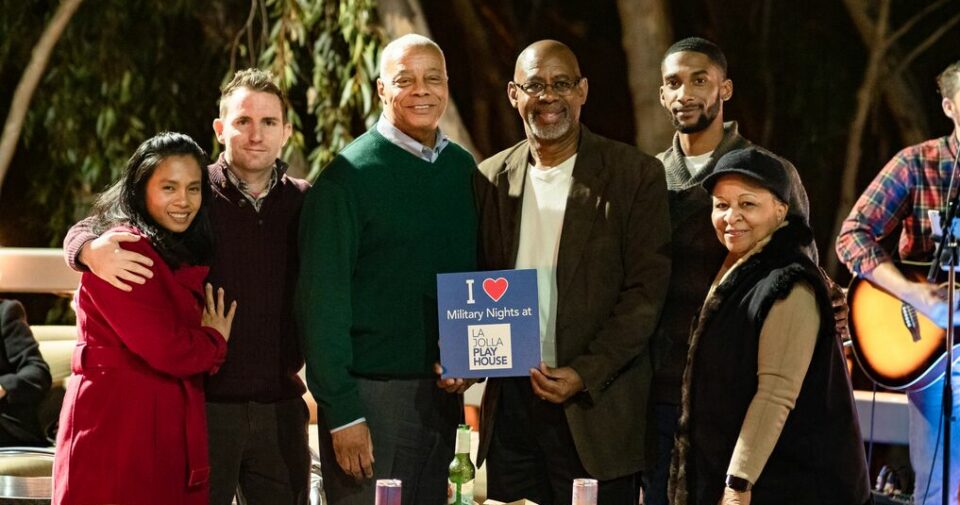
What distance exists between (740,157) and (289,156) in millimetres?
4778

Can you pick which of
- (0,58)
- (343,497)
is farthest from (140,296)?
(0,58)

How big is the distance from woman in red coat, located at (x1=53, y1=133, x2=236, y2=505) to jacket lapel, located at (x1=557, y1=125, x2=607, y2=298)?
1.00m

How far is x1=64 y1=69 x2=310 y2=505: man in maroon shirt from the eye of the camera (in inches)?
158

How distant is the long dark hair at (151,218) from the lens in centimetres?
385

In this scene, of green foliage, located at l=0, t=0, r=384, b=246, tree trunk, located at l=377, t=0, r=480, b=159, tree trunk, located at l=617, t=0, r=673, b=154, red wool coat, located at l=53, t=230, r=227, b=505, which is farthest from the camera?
green foliage, located at l=0, t=0, r=384, b=246

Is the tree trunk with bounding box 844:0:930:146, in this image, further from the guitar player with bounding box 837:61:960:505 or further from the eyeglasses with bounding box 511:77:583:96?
the eyeglasses with bounding box 511:77:583:96

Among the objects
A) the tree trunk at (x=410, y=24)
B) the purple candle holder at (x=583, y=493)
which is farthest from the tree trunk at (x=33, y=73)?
the purple candle holder at (x=583, y=493)

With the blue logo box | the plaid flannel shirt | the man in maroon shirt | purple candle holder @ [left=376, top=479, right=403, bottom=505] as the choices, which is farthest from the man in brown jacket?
the plaid flannel shirt

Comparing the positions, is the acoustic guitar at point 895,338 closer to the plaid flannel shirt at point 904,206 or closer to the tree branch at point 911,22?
the plaid flannel shirt at point 904,206

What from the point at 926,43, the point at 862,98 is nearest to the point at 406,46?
the point at 862,98

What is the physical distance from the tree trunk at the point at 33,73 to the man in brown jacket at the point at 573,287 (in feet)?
16.3

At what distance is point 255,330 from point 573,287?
3.10ft

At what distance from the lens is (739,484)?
3.46m

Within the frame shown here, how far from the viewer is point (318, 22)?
8.18m
